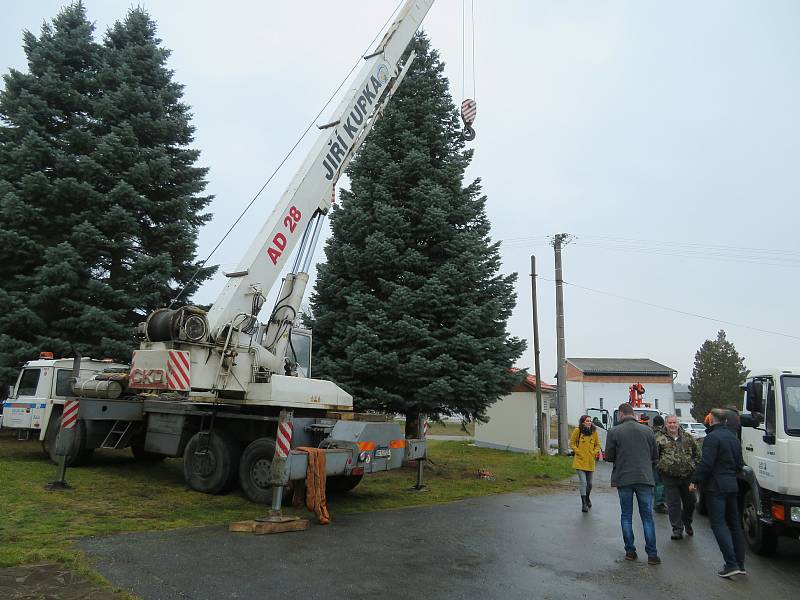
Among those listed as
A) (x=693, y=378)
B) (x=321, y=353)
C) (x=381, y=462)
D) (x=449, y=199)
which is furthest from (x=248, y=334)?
(x=693, y=378)

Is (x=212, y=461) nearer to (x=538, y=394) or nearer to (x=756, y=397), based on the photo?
(x=756, y=397)

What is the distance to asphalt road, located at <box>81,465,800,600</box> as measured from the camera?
520cm

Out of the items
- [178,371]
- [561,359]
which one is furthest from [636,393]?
[178,371]

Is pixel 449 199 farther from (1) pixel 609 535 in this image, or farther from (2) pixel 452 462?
(1) pixel 609 535

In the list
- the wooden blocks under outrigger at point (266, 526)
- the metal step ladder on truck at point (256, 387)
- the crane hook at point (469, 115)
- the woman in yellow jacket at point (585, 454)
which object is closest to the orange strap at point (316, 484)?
the metal step ladder on truck at point (256, 387)

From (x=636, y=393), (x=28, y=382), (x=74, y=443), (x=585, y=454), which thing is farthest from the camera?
(x=636, y=393)

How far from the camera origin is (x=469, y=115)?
1516 cm

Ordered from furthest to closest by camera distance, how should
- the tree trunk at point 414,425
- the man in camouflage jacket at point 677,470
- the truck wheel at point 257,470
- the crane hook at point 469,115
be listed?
the crane hook at point 469,115, the tree trunk at point 414,425, the truck wheel at point 257,470, the man in camouflage jacket at point 677,470

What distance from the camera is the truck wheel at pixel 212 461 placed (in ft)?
31.1

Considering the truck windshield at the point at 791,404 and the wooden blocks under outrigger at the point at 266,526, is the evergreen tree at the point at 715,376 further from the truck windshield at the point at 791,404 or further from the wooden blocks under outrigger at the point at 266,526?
the wooden blocks under outrigger at the point at 266,526

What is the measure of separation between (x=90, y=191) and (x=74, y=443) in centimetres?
767

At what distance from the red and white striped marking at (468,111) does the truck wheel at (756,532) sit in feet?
35.7

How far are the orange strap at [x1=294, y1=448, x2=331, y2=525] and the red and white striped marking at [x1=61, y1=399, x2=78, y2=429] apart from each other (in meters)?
4.51

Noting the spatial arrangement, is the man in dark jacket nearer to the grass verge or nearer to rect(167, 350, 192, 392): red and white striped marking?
the grass verge
